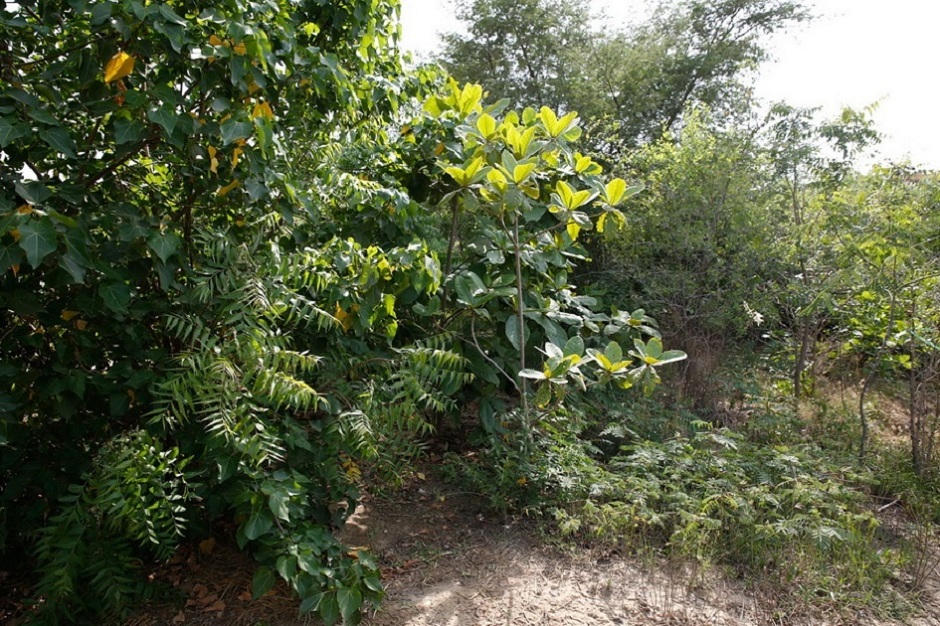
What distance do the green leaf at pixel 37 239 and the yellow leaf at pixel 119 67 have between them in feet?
1.95

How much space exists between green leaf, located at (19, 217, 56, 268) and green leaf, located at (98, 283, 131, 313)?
1.20 ft

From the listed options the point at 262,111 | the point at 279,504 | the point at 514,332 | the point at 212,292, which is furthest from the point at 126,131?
the point at 514,332

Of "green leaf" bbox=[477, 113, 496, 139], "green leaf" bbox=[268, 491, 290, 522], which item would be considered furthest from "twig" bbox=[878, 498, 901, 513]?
"green leaf" bbox=[268, 491, 290, 522]

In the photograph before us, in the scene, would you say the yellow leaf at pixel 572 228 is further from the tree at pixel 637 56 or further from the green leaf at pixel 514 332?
the tree at pixel 637 56

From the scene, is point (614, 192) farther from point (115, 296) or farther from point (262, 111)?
point (115, 296)

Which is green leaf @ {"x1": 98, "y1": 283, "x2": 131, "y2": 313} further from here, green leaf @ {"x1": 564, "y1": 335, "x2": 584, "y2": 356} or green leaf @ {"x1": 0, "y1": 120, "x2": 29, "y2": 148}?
green leaf @ {"x1": 564, "y1": 335, "x2": 584, "y2": 356}

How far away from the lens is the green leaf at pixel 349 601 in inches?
91.2

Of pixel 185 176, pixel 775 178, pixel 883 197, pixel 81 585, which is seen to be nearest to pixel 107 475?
pixel 81 585

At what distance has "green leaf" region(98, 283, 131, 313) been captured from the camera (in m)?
2.34

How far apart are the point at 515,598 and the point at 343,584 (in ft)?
2.45

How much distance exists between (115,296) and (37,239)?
42cm

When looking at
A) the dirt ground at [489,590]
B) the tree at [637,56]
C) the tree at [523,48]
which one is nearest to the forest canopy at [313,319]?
the dirt ground at [489,590]

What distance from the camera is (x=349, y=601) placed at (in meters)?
2.34

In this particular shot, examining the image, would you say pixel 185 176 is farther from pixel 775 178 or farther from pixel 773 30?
pixel 773 30
